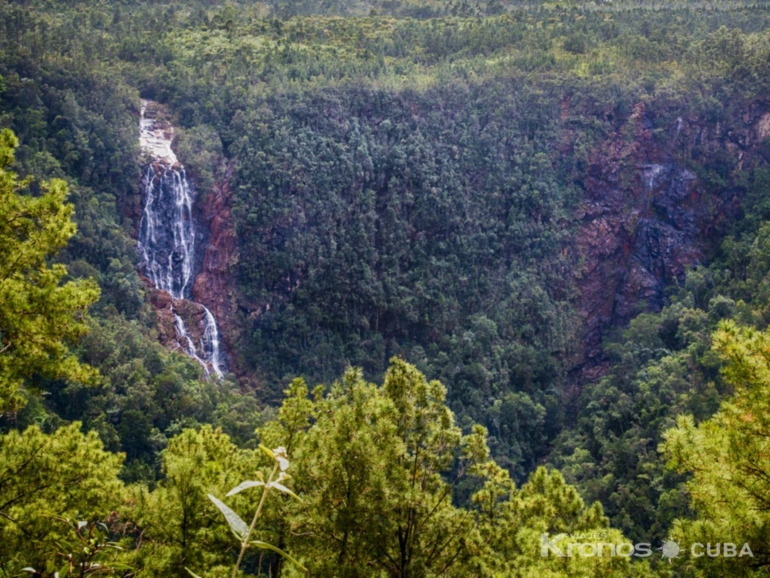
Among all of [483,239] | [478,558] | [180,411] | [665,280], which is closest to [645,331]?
[665,280]

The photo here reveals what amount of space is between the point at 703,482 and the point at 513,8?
5038cm

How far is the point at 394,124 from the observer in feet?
121

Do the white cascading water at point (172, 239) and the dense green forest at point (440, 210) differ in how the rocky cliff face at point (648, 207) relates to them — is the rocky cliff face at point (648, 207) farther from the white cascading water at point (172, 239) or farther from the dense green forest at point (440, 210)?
the white cascading water at point (172, 239)

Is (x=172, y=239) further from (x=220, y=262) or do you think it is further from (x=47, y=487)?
(x=47, y=487)

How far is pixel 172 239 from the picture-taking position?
31.0 m

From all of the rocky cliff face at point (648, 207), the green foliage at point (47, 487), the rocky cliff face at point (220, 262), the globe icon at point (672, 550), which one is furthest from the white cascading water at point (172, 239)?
the globe icon at point (672, 550)

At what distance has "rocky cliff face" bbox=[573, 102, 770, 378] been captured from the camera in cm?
3684

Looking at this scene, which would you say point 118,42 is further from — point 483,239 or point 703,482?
point 703,482

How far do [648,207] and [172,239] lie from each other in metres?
22.1

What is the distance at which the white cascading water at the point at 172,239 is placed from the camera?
98.3ft

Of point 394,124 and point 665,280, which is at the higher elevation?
point 394,124

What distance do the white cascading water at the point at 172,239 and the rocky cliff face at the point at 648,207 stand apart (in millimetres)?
17435

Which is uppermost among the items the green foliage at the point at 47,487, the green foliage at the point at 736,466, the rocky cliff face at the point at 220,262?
the green foliage at the point at 736,466

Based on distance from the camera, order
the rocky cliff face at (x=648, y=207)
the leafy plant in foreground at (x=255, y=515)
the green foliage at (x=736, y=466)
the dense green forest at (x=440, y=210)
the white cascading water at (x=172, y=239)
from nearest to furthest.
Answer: the leafy plant in foreground at (x=255, y=515), the green foliage at (x=736, y=466), the dense green forest at (x=440, y=210), the white cascading water at (x=172, y=239), the rocky cliff face at (x=648, y=207)
